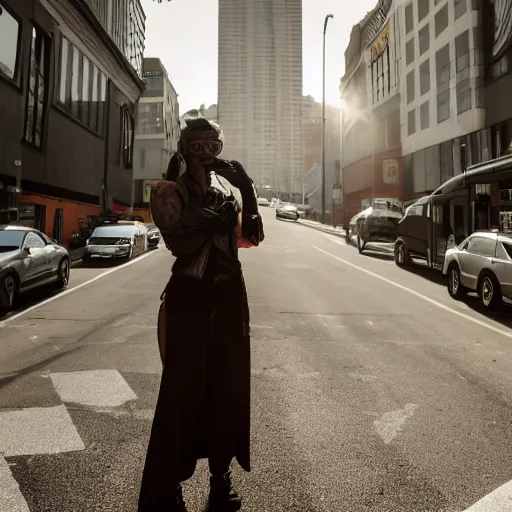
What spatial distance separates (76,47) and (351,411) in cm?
3114

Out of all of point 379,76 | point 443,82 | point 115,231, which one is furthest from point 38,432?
point 379,76

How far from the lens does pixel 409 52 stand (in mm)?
34812

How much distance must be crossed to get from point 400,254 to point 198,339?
15558mm

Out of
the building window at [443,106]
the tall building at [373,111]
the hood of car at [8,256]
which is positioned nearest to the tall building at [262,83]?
the tall building at [373,111]

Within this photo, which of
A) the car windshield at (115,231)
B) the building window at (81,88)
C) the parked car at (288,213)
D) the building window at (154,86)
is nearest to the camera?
the car windshield at (115,231)

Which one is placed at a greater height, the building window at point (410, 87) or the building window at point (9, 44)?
the building window at point (410, 87)

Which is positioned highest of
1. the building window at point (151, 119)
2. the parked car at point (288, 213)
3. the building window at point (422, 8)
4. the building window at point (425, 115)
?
the building window at point (151, 119)

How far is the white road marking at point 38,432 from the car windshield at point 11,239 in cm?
654

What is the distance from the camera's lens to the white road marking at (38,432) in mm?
3252

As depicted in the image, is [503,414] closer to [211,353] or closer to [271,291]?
[211,353]

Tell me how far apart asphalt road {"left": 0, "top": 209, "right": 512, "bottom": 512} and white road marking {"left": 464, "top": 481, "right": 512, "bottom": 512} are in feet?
0.10

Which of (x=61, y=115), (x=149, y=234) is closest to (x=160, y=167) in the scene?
(x=61, y=115)

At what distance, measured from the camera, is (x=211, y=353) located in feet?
8.14

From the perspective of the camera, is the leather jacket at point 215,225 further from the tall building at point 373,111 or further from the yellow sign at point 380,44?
the yellow sign at point 380,44
